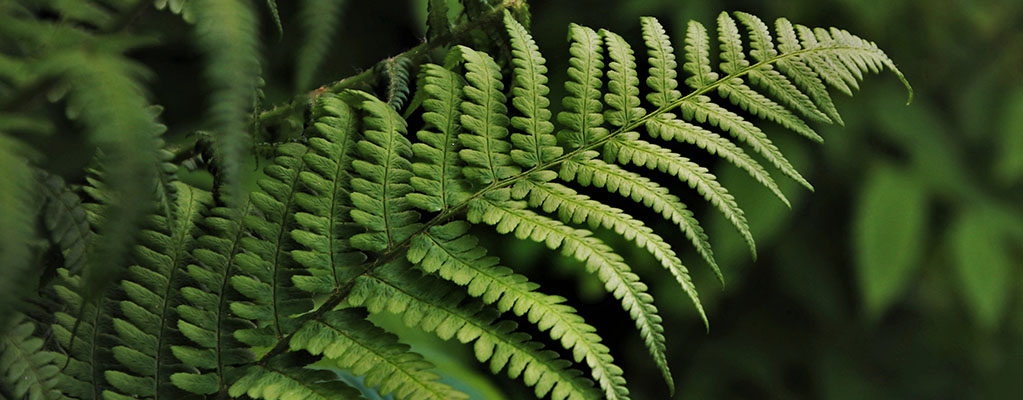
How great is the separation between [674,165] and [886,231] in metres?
1.24

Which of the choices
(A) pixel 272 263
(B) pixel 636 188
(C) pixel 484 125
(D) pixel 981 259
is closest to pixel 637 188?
(B) pixel 636 188

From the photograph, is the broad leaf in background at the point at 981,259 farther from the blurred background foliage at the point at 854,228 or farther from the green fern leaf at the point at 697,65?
the green fern leaf at the point at 697,65

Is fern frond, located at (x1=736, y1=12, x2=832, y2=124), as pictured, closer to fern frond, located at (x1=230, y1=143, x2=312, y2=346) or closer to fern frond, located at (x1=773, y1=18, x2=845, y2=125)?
fern frond, located at (x1=773, y1=18, x2=845, y2=125)

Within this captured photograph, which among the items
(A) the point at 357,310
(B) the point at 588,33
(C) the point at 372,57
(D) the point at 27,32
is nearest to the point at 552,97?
(C) the point at 372,57

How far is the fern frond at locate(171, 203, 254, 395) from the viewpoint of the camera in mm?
486

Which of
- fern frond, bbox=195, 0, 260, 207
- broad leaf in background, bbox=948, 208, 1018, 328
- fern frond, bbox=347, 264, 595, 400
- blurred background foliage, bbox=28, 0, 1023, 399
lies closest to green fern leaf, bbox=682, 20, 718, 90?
fern frond, bbox=347, 264, 595, 400

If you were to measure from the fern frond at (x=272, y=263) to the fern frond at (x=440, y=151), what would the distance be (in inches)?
2.9

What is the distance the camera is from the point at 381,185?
519 millimetres

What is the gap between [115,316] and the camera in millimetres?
504

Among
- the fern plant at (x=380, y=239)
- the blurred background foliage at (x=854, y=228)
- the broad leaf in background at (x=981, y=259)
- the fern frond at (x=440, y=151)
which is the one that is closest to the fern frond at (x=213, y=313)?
the fern plant at (x=380, y=239)

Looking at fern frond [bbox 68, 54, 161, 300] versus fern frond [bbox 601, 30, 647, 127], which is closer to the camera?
fern frond [bbox 68, 54, 161, 300]

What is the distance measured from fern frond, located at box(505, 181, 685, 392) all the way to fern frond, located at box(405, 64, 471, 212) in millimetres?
47

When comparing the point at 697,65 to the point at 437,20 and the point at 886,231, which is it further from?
the point at 886,231

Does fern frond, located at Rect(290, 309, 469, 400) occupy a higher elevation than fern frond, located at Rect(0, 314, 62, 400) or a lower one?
lower
